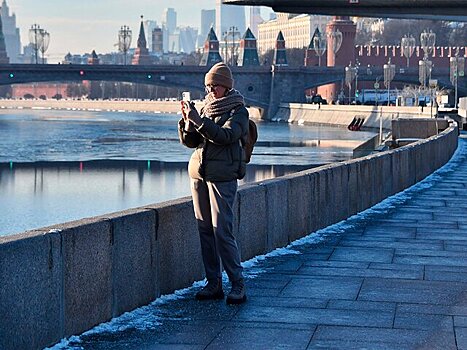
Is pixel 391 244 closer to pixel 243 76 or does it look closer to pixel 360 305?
pixel 360 305

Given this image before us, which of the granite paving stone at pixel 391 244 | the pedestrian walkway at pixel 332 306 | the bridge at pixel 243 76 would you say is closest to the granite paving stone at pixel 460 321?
the pedestrian walkway at pixel 332 306

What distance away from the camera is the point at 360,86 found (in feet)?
478

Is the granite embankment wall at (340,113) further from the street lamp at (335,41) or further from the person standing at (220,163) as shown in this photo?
the person standing at (220,163)

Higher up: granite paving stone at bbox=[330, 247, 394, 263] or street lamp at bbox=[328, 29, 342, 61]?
street lamp at bbox=[328, 29, 342, 61]

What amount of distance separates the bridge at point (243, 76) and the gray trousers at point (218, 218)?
88.5 metres

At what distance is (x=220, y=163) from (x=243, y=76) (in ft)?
326

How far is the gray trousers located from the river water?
19.4 meters

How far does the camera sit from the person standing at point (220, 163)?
7.34 metres

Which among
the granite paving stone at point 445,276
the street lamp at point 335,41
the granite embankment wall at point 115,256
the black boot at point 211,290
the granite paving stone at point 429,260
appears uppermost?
the street lamp at point 335,41

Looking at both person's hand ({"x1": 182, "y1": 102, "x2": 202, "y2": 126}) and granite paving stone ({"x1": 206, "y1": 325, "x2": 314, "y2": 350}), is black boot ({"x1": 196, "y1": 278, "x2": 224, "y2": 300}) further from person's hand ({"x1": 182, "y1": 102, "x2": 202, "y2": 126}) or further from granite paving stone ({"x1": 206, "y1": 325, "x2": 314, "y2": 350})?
person's hand ({"x1": 182, "y1": 102, "x2": 202, "y2": 126})

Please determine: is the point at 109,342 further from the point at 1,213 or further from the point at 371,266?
the point at 1,213

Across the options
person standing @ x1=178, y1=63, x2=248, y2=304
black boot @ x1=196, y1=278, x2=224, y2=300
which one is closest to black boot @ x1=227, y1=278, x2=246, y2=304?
person standing @ x1=178, y1=63, x2=248, y2=304

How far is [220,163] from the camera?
737 centimetres

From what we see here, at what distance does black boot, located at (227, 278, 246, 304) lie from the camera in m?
7.55
